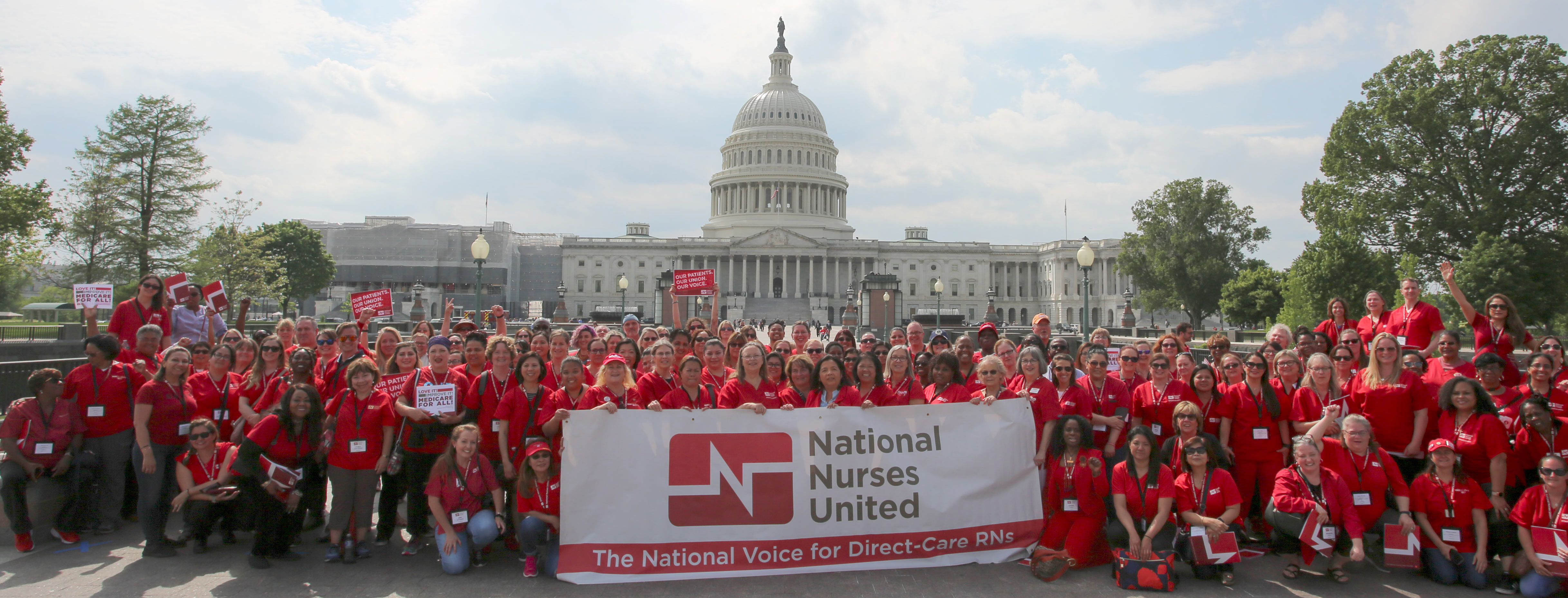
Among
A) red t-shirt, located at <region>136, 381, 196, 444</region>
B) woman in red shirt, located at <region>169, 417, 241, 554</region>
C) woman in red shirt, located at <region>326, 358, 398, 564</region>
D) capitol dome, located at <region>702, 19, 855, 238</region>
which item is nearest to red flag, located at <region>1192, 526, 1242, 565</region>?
woman in red shirt, located at <region>326, 358, 398, 564</region>

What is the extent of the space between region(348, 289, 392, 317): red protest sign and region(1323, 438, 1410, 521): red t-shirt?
1605 cm

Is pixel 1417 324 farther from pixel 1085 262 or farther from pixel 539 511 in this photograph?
pixel 1085 262

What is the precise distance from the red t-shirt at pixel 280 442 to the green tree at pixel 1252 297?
187 ft

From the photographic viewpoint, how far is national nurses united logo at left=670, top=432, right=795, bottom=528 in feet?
22.6

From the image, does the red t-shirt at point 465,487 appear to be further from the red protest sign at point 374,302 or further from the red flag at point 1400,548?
the red protest sign at point 374,302

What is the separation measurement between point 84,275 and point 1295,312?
202 feet

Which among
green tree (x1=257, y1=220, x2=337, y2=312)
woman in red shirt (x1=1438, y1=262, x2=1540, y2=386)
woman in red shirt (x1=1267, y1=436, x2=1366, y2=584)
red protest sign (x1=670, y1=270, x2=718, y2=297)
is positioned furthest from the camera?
green tree (x1=257, y1=220, x2=337, y2=312)

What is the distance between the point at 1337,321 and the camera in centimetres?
1073

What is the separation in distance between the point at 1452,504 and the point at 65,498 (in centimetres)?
1204

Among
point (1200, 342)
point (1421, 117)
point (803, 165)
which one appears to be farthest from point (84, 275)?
point (803, 165)

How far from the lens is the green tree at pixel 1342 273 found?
3706 centimetres

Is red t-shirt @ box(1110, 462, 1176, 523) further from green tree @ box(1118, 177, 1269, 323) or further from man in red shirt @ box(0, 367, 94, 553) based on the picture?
green tree @ box(1118, 177, 1269, 323)

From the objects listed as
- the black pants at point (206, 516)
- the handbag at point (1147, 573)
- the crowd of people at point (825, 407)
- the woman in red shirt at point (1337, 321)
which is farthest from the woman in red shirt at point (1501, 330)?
the black pants at point (206, 516)

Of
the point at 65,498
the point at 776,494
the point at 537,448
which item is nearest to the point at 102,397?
the point at 65,498
